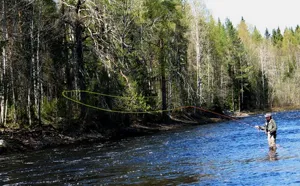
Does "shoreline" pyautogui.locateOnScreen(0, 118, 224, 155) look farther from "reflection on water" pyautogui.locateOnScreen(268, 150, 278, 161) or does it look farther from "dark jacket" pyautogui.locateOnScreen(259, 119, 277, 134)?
"reflection on water" pyautogui.locateOnScreen(268, 150, 278, 161)

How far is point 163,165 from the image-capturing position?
15.9 metres

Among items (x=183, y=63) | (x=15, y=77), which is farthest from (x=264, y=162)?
(x=183, y=63)

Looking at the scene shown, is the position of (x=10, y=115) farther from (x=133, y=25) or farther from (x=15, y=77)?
(x=133, y=25)

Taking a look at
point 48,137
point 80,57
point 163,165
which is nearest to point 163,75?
point 80,57

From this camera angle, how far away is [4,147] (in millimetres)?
22562

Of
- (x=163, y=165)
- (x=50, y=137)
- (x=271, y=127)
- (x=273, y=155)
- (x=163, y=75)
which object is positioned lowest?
(x=163, y=165)

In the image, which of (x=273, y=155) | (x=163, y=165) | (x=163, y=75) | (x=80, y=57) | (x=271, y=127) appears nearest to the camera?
(x=163, y=165)

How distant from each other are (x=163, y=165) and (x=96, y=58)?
1745cm

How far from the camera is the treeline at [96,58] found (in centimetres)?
2778

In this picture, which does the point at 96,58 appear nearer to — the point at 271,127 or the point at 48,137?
the point at 48,137

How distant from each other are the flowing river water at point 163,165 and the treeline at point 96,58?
6.91 meters

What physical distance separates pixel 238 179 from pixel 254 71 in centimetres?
6539

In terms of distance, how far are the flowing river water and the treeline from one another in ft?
22.7

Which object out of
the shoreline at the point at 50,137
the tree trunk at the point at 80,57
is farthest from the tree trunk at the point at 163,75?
the tree trunk at the point at 80,57
